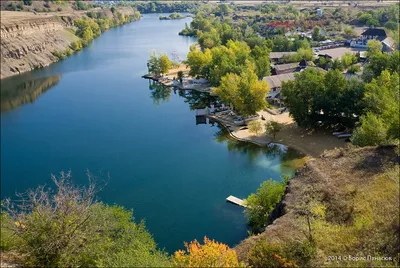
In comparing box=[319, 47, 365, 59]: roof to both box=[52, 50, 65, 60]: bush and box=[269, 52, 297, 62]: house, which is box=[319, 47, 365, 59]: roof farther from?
box=[52, 50, 65, 60]: bush

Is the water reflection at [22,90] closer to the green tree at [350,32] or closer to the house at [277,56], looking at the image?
the house at [277,56]

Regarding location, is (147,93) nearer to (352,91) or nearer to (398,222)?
(352,91)

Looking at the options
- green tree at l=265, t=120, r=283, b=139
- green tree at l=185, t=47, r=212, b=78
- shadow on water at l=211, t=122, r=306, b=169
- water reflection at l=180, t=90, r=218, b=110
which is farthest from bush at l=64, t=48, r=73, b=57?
green tree at l=265, t=120, r=283, b=139

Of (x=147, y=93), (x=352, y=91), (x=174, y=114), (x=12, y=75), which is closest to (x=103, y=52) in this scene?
(x=12, y=75)

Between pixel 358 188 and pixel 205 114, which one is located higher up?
pixel 358 188

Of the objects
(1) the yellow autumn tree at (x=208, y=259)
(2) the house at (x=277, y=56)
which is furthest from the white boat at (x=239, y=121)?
(1) the yellow autumn tree at (x=208, y=259)

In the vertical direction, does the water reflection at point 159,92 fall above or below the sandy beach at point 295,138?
below
